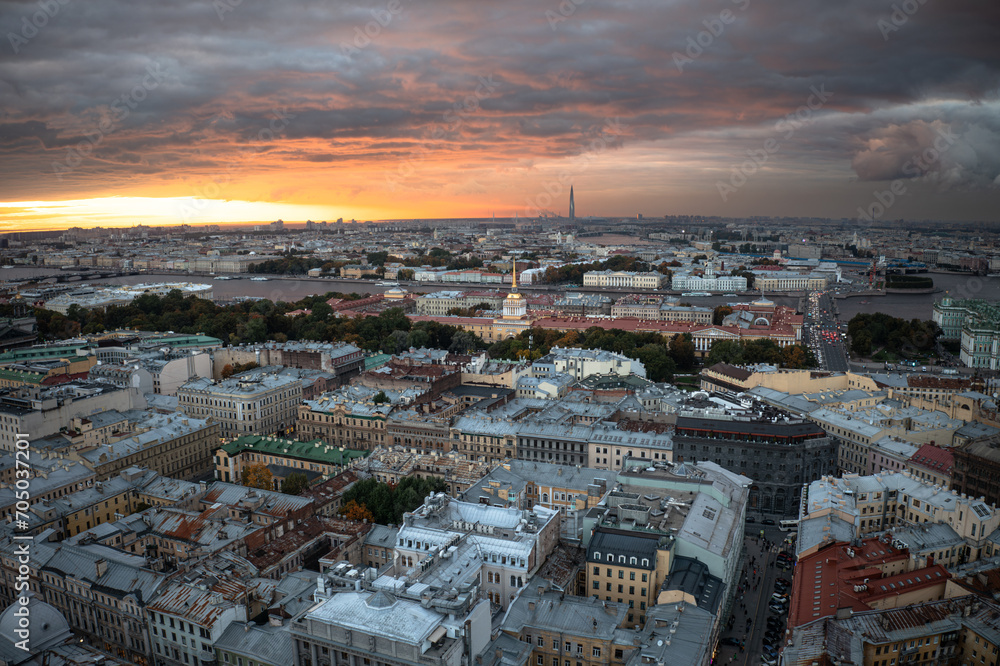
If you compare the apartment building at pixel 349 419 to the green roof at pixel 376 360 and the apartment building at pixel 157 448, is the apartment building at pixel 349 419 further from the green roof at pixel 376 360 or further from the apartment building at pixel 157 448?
the green roof at pixel 376 360

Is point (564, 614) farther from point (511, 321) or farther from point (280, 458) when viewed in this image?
point (511, 321)

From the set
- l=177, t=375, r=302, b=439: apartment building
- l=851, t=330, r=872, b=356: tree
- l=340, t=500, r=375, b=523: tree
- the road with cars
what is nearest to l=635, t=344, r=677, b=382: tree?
the road with cars

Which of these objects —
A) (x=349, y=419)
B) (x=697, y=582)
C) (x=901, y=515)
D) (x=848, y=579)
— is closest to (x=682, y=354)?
(x=349, y=419)

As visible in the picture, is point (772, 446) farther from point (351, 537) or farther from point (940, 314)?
point (940, 314)

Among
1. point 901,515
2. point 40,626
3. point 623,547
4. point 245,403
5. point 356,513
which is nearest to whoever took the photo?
point 40,626

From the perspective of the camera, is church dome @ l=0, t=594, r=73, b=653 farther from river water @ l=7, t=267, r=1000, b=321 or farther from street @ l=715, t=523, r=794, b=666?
river water @ l=7, t=267, r=1000, b=321

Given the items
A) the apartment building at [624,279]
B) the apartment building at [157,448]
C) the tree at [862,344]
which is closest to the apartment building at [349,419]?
the apartment building at [157,448]
